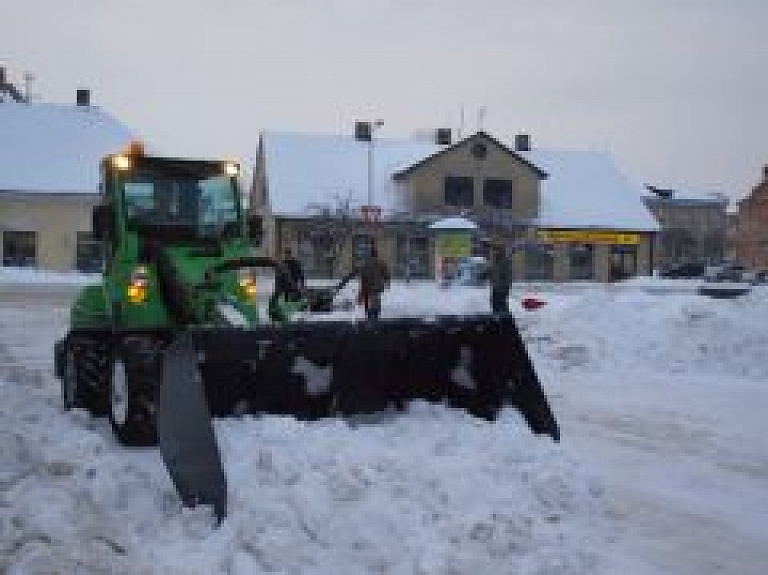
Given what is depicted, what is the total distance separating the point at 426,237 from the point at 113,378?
43845mm

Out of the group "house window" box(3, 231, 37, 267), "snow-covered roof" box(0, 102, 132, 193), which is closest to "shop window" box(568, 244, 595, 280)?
"snow-covered roof" box(0, 102, 132, 193)

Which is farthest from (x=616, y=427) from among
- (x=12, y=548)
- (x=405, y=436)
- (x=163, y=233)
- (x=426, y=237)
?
(x=426, y=237)

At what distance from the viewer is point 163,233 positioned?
10141 millimetres

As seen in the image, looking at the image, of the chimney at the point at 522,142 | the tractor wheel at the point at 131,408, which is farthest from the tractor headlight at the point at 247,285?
the chimney at the point at 522,142

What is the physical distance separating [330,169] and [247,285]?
4333 cm

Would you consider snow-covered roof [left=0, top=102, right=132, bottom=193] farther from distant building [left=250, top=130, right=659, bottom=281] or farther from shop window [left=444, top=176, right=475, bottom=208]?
shop window [left=444, top=176, right=475, bottom=208]

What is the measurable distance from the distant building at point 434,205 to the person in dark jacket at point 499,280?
28761 millimetres

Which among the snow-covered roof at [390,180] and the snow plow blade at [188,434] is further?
the snow-covered roof at [390,180]

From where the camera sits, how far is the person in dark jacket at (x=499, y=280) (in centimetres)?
1984

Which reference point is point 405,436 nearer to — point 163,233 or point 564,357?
point 163,233

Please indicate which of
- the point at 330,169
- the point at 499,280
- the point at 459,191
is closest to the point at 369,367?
the point at 499,280

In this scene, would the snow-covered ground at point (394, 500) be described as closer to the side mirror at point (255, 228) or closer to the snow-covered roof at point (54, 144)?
the side mirror at point (255, 228)

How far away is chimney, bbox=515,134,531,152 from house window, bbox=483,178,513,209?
639 centimetres

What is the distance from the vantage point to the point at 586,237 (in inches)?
2189
